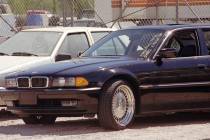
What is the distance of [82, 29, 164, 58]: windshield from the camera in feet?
35.4

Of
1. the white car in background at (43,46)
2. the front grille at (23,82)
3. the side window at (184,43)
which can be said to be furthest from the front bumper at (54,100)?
the side window at (184,43)

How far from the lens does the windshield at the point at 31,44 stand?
1256 cm

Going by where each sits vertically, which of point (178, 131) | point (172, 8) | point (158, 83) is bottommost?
point (178, 131)

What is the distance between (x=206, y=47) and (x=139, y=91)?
158 centimetres

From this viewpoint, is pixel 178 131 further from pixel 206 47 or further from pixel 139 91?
pixel 206 47

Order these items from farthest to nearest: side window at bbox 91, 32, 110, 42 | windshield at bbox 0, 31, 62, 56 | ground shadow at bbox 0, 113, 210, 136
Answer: side window at bbox 91, 32, 110, 42
windshield at bbox 0, 31, 62, 56
ground shadow at bbox 0, 113, 210, 136

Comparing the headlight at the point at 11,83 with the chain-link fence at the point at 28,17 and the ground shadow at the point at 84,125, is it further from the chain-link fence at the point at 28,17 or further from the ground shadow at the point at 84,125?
the chain-link fence at the point at 28,17

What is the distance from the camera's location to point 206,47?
11.2 m

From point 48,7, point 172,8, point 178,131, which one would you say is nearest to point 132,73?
point 178,131

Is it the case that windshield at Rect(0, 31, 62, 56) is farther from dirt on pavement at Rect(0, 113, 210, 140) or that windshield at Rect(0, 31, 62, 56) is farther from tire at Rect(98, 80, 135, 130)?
tire at Rect(98, 80, 135, 130)

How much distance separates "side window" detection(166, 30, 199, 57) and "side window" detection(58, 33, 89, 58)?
220 centimetres

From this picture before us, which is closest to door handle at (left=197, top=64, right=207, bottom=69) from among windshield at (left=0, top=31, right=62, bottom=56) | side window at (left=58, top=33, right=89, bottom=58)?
side window at (left=58, top=33, right=89, bottom=58)

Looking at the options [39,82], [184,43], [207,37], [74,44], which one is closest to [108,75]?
[39,82]

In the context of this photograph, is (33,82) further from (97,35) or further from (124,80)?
(97,35)
